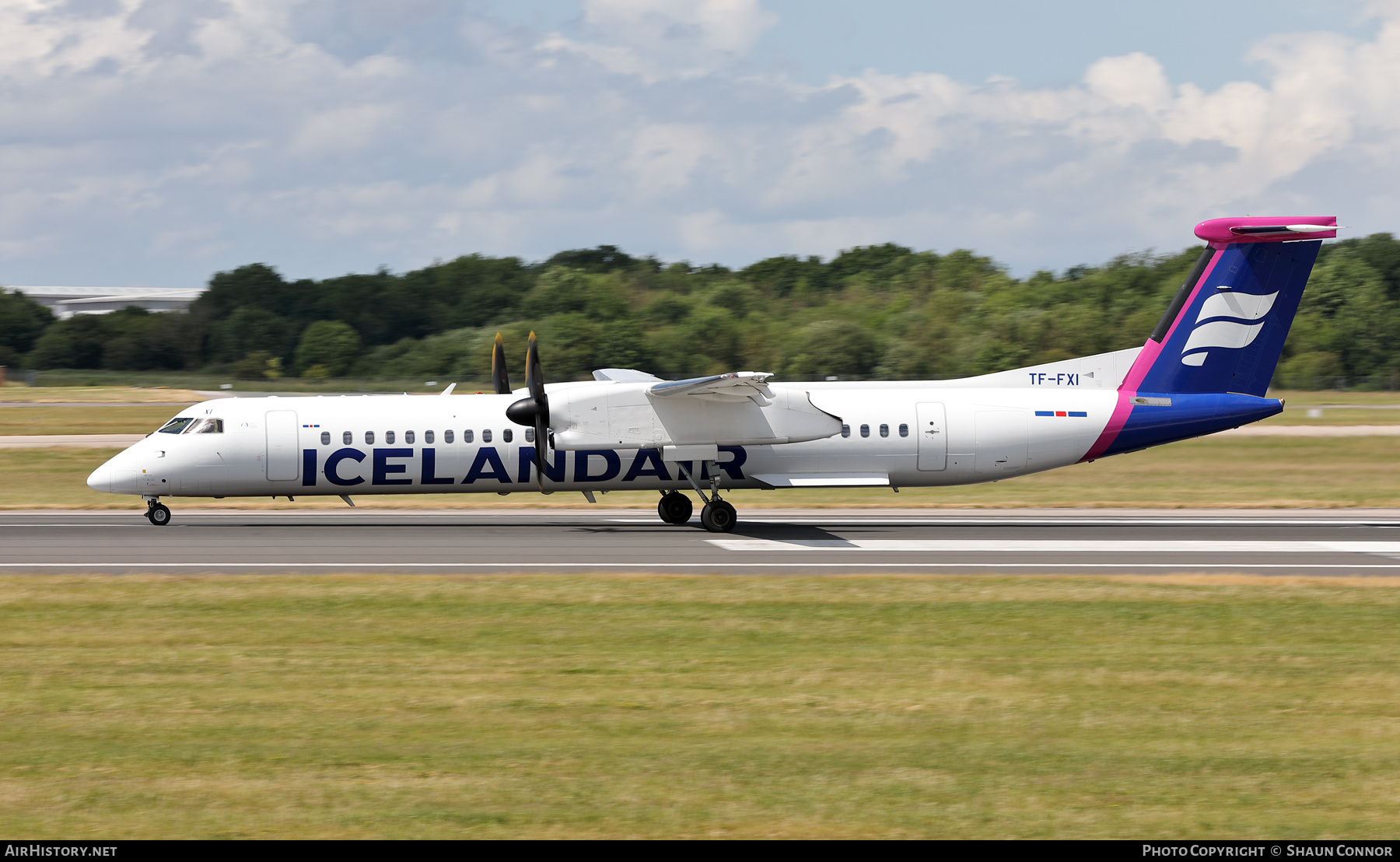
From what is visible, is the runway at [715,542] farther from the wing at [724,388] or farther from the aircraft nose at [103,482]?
the wing at [724,388]

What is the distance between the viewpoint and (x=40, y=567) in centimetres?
1853

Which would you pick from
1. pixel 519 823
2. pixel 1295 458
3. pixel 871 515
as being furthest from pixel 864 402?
pixel 1295 458

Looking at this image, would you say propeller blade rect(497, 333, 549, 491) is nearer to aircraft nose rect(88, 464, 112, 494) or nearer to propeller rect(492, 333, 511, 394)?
propeller rect(492, 333, 511, 394)

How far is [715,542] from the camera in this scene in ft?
72.7

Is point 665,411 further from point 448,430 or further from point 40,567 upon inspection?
point 40,567

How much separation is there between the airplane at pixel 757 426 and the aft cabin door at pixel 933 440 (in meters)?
0.03

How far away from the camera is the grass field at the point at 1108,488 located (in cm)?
3005

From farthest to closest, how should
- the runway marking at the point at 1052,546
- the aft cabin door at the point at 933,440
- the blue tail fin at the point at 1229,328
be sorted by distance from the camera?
the blue tail fin at the point at 1229,328 < the aft cabin door at the point at 933,440 < the runway marking at the point at 1052,546

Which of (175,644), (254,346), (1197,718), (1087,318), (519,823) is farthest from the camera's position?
(254,346)

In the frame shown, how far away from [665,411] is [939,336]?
59.0 metres

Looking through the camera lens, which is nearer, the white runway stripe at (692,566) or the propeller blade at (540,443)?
the white runway stripe at (692,566)

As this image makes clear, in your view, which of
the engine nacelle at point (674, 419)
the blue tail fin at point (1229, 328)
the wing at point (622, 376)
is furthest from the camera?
the wing at point (622, 376)

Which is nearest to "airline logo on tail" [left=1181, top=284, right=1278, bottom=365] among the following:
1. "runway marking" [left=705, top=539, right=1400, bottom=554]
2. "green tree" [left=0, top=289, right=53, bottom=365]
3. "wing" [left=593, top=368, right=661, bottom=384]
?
"runway marking" [left=705, top=539, right=1400, bottom=554]
